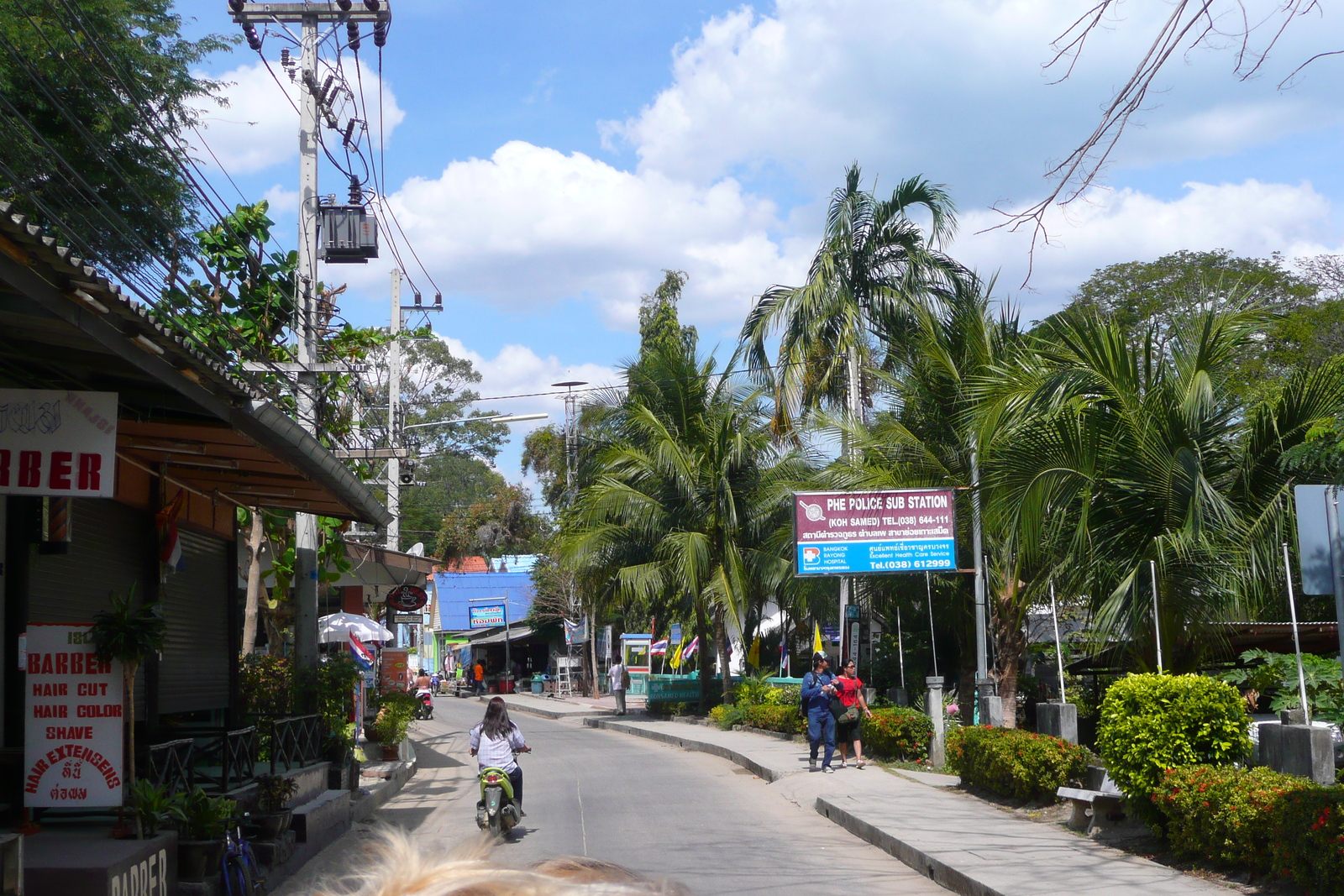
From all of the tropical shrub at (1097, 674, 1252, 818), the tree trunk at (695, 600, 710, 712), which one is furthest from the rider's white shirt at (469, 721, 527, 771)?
the tree trunk at (695, 600, 710, 712)

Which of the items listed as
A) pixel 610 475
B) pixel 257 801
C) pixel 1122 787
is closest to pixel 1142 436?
pixel 1122 787

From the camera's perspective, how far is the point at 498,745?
12.8 metres

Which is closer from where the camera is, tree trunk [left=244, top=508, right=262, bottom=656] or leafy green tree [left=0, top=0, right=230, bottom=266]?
leafy green tree [left=0, top=0, right=230, bottom=266]

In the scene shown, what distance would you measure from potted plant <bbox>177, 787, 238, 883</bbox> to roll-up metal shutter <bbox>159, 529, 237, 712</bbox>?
3.83 metres

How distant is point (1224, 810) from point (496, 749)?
7.16 metres

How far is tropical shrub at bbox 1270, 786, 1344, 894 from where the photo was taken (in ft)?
24.1

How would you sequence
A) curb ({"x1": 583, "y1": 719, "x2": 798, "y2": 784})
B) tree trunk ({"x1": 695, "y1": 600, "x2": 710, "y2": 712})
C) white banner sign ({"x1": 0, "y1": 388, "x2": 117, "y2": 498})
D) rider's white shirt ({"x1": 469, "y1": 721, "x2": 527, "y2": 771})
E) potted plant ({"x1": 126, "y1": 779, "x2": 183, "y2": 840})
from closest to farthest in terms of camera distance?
white banner sign ({"x1": 0, "y1": 388, "x2": 117, "y2": 498}) → potted plant ({"x1": 126, "y1": 779, "x2": 183, "y2": 840}) → rider's white shirt ({"x1": 469, "y1": 721, "x2": 527, "y2": 771}) → curb ({"x1": 583, "y1": 719, "x2": 798, "y2": 784}) → tree trunk ({"x1": 695, "y1": 600, "x2": 710, "y2": 712})

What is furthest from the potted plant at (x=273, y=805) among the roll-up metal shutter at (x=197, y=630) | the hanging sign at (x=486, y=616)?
the hanging sign at (x=486, y=616)

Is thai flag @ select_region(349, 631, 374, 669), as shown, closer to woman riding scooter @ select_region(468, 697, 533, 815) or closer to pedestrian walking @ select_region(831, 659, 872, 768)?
pedestrian walking @ select_region(831, 659, 872, 768)

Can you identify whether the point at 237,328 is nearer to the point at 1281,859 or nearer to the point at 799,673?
the point at 1281,859

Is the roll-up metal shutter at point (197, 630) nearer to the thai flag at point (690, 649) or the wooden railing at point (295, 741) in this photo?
the wooden railing at point (295, 741)

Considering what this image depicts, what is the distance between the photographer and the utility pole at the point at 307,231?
49.4ft

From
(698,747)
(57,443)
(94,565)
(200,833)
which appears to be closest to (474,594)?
(698,747)

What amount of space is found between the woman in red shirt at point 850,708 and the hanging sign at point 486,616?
3648 cm
